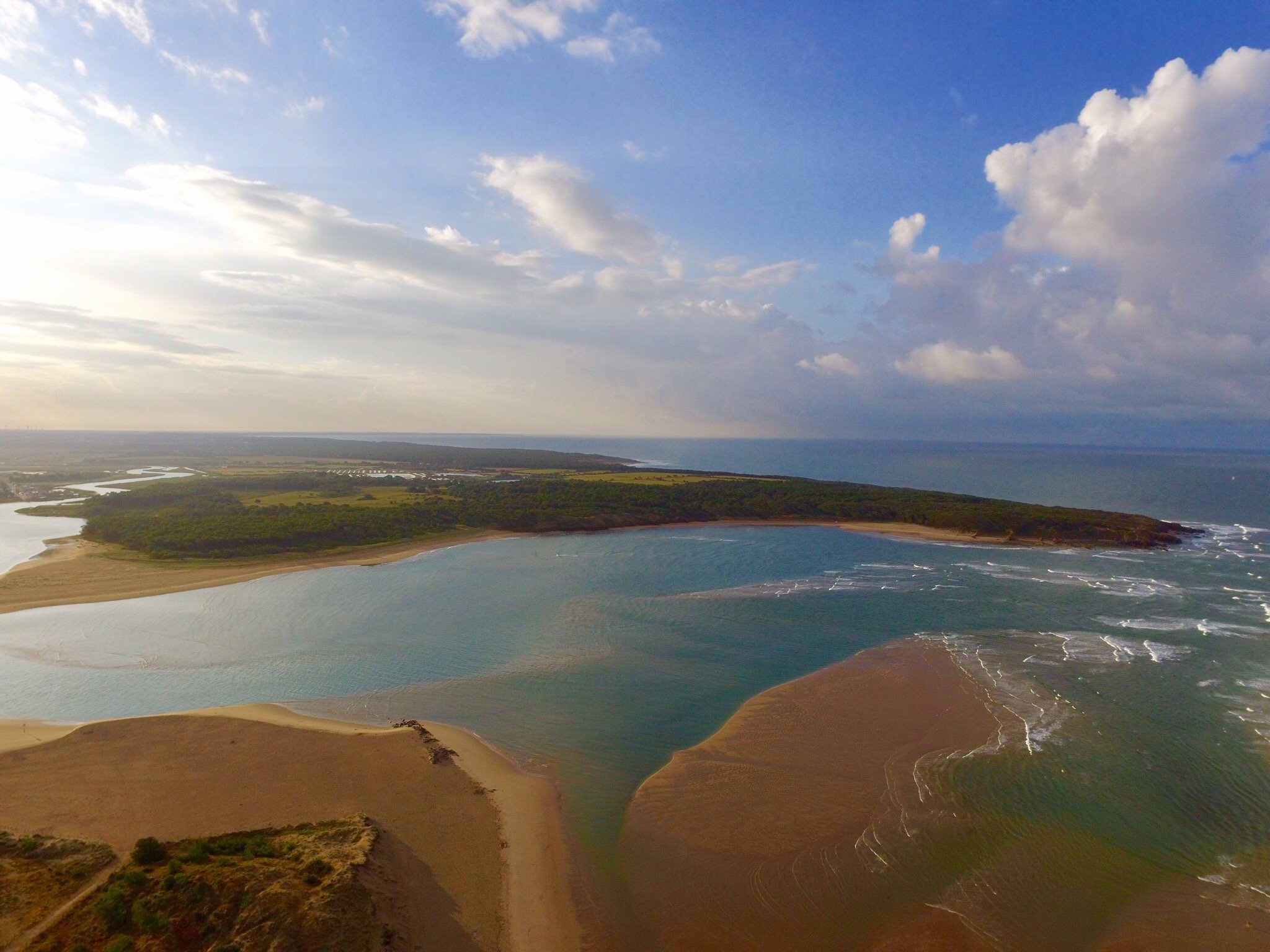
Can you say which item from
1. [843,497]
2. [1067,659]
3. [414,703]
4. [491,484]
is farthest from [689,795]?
[491,484]

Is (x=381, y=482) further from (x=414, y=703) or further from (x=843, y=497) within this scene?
(x=414, y=703)

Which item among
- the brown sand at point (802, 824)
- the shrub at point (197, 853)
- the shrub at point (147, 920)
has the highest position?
the shrub at point (147, 920)

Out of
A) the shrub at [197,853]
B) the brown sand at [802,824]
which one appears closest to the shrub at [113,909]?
the shrub at [197,853]

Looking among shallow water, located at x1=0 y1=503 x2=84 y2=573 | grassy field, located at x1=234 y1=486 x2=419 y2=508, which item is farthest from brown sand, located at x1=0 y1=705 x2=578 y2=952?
grassy field, located at x1=234 y1=486 x2=419 y2=508

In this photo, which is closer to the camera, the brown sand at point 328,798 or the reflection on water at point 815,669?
the brown sand at point 328,798

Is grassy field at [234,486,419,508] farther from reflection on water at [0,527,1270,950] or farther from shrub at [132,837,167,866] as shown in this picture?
shrub at [132,837,167,866]

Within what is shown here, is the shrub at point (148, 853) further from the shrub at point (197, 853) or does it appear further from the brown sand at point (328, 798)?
the brown sand at point (328, 798)
